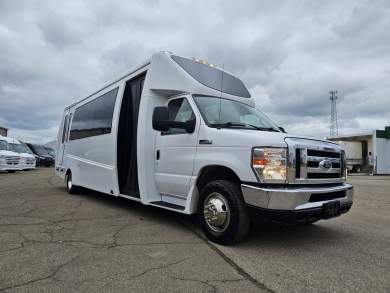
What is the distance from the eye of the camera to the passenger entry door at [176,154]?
546cm

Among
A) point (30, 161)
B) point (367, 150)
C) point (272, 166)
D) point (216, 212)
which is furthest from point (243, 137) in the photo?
point (367, 150)

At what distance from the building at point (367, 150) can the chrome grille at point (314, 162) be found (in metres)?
24.2

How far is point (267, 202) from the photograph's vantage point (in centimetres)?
420

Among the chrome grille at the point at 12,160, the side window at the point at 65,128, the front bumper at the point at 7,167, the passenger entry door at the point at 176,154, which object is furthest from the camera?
the chrome grille at the point at 12,160

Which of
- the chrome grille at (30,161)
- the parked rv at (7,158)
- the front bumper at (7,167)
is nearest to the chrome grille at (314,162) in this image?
the parked rv at (7,158)

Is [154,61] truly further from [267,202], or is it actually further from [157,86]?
[267,202]

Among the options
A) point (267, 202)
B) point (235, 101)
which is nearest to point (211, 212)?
point (267, 202)

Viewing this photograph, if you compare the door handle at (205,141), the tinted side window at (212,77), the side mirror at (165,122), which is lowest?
the door handle at (205,141)

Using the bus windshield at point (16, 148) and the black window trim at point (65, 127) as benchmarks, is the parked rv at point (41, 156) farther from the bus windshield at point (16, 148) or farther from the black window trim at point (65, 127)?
the black window trim at point (65, 127)

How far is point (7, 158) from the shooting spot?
2023 centimetres

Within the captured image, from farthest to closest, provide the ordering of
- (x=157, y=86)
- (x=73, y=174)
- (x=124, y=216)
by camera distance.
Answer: (x=73, y=174) → (x=124, y=216) → (x=157, y=86)

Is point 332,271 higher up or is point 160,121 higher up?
point 160,121

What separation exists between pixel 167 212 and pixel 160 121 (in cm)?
266

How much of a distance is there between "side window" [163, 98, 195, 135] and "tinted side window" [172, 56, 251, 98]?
19.5 inches
